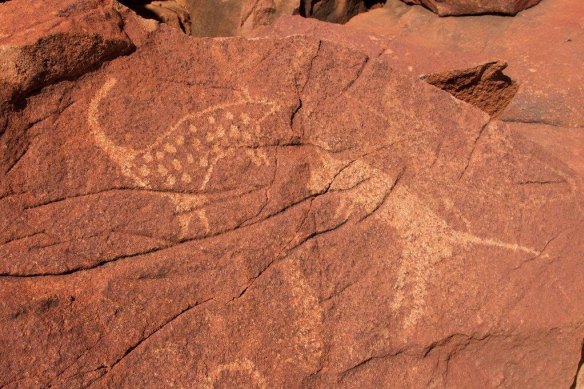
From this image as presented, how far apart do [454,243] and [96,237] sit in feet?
3.48

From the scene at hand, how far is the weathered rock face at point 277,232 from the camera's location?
152cm

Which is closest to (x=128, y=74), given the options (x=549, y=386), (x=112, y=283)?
(x=112, y=283)

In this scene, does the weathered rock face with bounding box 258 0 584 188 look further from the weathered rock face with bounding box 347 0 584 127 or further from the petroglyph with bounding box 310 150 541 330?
the petroglyph with bounding box 310 150 541 330

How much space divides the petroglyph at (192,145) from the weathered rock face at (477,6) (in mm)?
1746

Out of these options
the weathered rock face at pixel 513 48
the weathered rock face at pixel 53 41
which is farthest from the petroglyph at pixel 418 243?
the weathered rock face at pixel 53 41

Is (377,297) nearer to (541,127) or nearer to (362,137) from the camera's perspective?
(362,137)

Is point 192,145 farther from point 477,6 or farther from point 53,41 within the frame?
point 477,6

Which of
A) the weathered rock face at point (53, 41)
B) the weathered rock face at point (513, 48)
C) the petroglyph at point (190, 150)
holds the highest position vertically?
the weathered rock face at point (53, 41)

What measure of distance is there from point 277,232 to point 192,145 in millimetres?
355

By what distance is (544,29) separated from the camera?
2.94m

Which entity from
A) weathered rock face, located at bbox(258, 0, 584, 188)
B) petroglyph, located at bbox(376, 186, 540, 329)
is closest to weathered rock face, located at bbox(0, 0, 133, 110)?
petroglyph, located at bbox(376, 186, 540, 329)

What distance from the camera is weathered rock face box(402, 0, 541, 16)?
9.83 ft

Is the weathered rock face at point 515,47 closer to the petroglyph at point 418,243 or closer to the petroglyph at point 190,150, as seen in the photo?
the petroglyph at point 418,243

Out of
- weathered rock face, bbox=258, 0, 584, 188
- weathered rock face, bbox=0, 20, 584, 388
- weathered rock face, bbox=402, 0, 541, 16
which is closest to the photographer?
weathered rock face, bbox=0, 20, 584, 388
